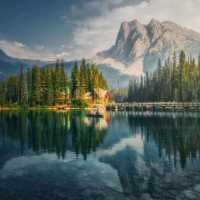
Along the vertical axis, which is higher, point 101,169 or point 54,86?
point 54,86

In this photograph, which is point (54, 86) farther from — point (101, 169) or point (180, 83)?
point (101, 169)

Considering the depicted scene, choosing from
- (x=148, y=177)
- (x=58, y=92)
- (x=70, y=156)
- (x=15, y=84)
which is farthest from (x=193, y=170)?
(x=15, y=84)

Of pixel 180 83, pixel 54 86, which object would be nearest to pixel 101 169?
pixel 54 86

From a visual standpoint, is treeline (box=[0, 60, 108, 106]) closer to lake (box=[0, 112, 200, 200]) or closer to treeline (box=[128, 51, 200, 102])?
treeline (box=[128, 51, 200, 102])

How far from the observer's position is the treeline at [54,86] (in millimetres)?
104000

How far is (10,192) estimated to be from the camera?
13.2 meters

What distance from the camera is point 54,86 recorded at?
104m

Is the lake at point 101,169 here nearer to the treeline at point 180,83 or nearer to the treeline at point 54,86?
the treeline at point 54,86

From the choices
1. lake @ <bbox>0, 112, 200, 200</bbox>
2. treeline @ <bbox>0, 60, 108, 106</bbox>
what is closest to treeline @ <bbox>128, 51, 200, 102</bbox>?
treeline @ <bbox>0, 60, 108, 106</bbox>

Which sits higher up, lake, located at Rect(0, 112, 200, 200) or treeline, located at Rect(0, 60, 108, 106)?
treeline, located at Rect(0, 60, 108, 106)

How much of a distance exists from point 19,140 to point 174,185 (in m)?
21.6

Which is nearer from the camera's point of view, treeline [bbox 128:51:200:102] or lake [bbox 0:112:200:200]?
lake [bbox 0:112:200:200]

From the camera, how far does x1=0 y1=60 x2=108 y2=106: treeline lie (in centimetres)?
10400

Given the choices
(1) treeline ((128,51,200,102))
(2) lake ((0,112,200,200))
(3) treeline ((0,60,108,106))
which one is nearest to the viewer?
(2) lake ((0,112,200,200))
